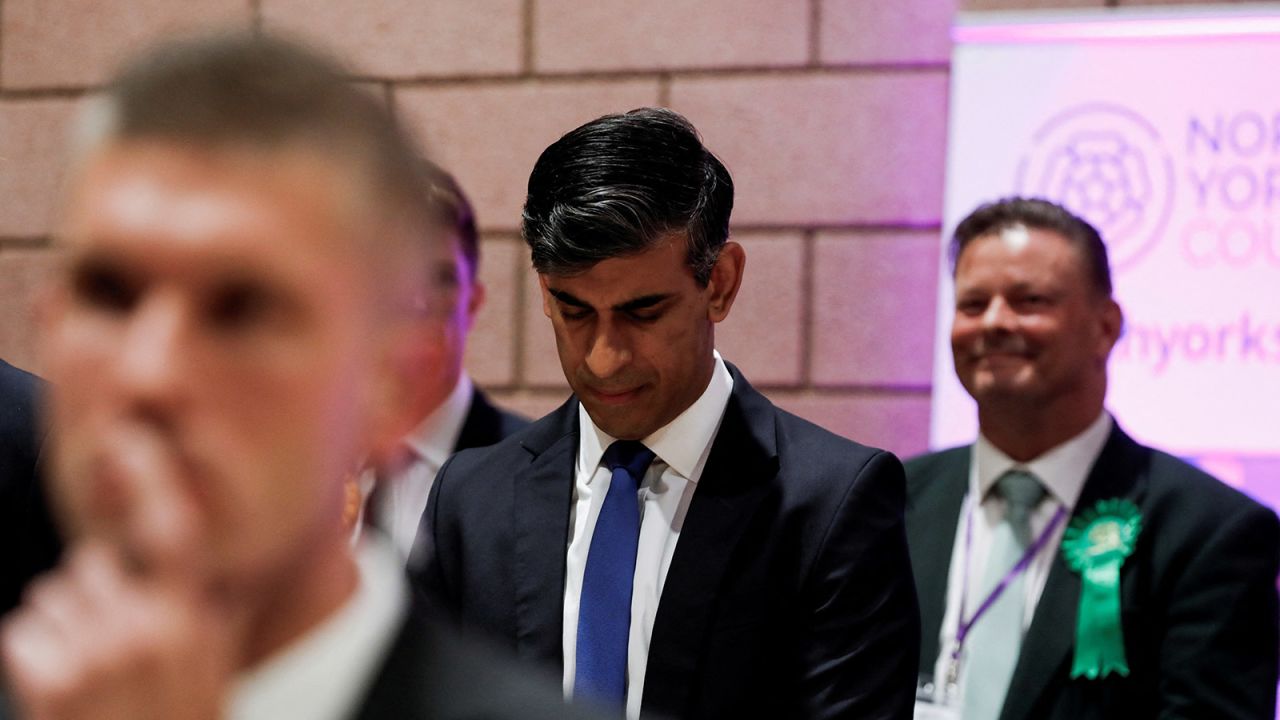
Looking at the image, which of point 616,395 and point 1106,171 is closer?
point 616,395

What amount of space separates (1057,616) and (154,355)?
266 cm

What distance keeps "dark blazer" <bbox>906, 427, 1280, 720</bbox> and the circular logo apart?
788 mm

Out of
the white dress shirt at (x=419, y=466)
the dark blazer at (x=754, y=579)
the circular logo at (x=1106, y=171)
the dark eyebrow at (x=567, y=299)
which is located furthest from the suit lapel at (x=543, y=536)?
the circular logo at (x=1106, y=171)

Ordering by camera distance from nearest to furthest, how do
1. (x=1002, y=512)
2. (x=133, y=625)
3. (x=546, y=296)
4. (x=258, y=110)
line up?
1. (x=133, y=625)
2. (x=258, y=110)
3. (x=546, y=296)
4. (x=1002, y=512)

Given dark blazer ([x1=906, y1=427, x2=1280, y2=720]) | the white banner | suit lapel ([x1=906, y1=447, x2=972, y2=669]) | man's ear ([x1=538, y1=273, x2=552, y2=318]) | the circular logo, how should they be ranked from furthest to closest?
the circular logo
the white banner
suit lapel ([x1=906, y1=447, x2=972, y2=669])
dark blazer ([x1=906, y1=427, x2=1280, y2=720])
man's ear ([x1=538, y1=273, x2=552, y2=318])

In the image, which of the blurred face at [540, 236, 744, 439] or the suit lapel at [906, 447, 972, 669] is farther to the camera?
the suit lapel at [906, 447, 972, 669]

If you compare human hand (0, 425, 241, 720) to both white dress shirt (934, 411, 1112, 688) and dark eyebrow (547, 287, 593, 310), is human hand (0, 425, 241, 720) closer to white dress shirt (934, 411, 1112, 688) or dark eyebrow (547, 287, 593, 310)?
dark eyebrow (547, 287, 593, 310)

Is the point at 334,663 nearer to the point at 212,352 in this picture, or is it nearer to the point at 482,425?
the point at 212,352

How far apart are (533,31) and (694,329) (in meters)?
2.35

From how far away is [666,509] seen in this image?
238 centimetres

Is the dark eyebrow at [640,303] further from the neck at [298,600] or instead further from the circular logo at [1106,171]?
the circular logo at [1106,171]

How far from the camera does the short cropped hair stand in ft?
2.90

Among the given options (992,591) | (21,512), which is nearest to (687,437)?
(21,512)

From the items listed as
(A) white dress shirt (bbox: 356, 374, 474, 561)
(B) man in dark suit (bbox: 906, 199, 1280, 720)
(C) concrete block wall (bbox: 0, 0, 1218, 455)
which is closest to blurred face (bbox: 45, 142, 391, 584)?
(A) white dress shirt (bbox: 356, 374, 474, 561)
